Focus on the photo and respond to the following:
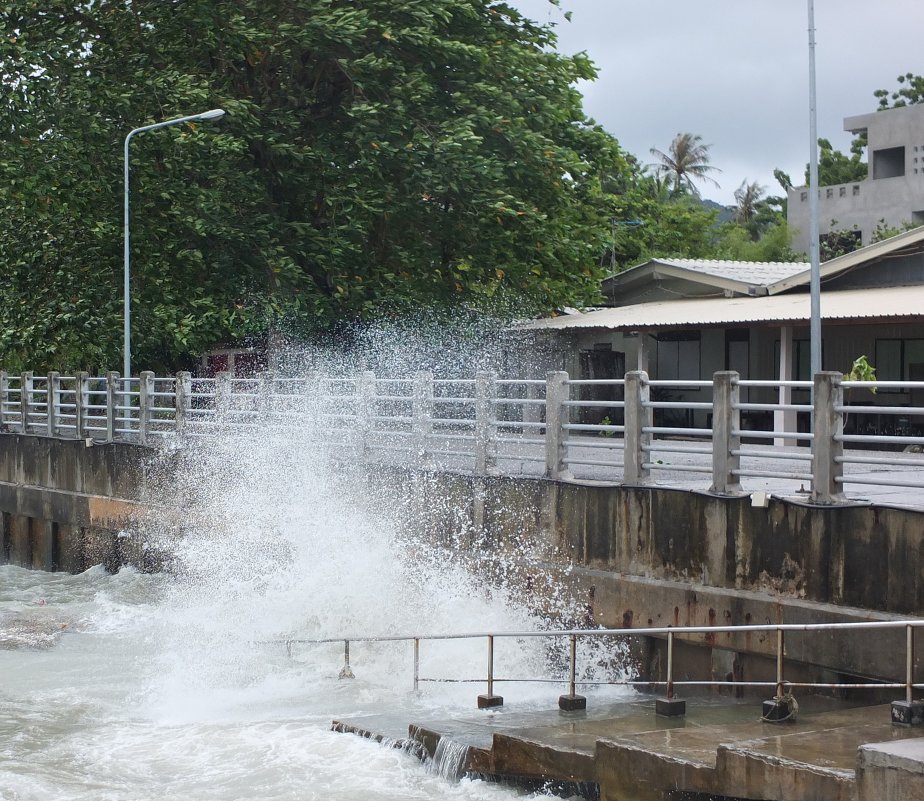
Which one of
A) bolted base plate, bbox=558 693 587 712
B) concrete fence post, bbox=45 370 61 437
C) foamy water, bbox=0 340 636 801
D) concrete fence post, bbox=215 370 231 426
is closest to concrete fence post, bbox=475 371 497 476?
foamy water, bbox=0 340 636 801

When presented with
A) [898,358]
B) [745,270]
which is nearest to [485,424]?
[898,358]

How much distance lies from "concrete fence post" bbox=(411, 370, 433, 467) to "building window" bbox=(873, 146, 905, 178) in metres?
40.5

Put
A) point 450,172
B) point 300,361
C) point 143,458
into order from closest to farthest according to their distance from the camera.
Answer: point 143,458 < point 450,172 < point 300,361

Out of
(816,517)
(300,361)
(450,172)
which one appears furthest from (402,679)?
(300,361)

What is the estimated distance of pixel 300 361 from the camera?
98.4 ft

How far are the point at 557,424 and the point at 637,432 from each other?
1.43m

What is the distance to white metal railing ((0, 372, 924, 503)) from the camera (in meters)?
11.2

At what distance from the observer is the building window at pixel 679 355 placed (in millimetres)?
29141

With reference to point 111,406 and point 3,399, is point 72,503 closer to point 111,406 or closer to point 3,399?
point 111,406

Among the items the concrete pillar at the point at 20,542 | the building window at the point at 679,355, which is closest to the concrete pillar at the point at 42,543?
the concrete pillar at the point at 20,542

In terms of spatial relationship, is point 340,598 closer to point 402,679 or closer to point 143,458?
point 402,679

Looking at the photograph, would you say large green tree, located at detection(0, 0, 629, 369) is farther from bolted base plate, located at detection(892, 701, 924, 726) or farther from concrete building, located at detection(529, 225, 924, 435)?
bolted base plate, located at detection(892, 701, 924, 726)

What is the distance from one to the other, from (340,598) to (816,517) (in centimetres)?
692

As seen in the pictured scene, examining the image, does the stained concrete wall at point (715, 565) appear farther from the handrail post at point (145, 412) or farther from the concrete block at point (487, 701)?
the handrail post at point (145, 412)
